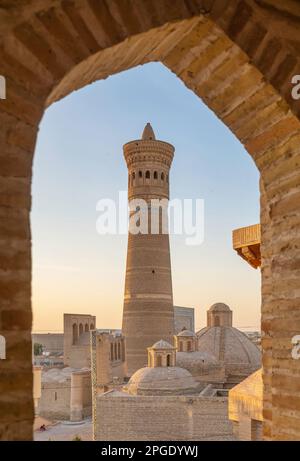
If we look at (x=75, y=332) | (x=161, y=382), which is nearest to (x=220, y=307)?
(x=161, y=382)

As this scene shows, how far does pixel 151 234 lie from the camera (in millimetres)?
20781

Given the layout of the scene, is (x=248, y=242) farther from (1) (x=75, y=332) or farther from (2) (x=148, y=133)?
(1) (x=75, y=332)

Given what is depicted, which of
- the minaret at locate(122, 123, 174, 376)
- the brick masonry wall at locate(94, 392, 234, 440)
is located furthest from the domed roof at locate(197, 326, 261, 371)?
the brick masonry wall at locate(94, 392, 234, 440)

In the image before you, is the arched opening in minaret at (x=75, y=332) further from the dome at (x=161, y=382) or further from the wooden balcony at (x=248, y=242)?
the wooden balcony at (x=248, y=242)

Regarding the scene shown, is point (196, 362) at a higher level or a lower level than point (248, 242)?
lower

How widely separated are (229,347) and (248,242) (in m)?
20.0

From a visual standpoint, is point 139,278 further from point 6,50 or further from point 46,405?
point 6,50

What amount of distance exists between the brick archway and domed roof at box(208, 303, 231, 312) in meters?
22.6

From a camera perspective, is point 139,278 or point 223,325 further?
point 223,325

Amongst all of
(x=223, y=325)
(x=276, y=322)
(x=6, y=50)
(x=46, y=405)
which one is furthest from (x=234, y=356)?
(x=6, y=50)

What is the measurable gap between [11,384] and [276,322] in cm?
148

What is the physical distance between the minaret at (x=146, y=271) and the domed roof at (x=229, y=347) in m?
3.71

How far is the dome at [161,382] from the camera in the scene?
15.6 metres

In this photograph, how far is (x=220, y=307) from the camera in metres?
24.8
